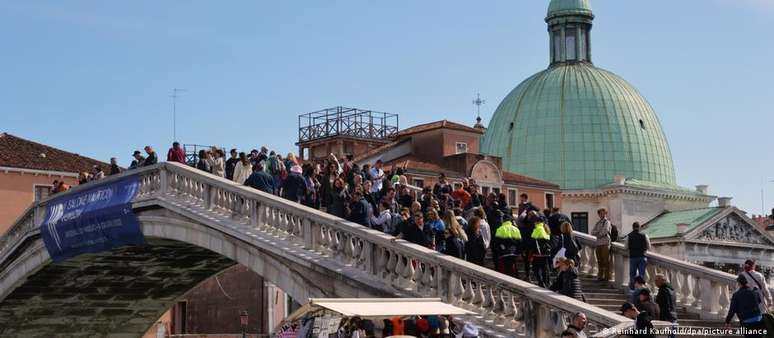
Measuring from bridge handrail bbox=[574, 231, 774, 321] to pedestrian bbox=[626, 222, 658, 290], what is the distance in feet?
1.17

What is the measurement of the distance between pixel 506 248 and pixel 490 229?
5.02 feet

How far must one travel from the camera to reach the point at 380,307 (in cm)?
1322

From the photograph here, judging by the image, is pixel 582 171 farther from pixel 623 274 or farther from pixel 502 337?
pixel 502 337

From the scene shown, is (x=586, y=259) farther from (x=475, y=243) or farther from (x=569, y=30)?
(x=569, y=30)

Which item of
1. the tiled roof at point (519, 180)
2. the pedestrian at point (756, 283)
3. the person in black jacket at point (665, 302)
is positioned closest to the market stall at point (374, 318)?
the person in black jacket at point (665, 302)

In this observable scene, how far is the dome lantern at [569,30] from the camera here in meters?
71.3

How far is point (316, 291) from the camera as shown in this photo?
18.4 metres

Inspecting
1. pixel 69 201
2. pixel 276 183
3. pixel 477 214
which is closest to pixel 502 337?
pixel 477 214

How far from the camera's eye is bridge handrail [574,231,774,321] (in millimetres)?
17016

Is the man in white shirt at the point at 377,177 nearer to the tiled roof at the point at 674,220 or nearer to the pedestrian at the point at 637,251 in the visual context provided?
the pedestrian at the point at 637,251

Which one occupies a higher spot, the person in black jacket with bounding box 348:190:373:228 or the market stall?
the person in black jacket with bounding box 348:190:373:228

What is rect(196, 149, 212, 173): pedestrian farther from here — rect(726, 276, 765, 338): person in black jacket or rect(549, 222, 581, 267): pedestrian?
rect(726, 276, 765, 338): person in black jacket

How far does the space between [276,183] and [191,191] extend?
1707 millimetres

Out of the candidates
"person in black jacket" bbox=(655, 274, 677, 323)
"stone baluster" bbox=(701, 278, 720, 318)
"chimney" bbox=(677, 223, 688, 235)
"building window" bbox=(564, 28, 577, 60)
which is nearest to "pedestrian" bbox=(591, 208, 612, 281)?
"stone baluster" bbox=(701, 278, 720, 318)
